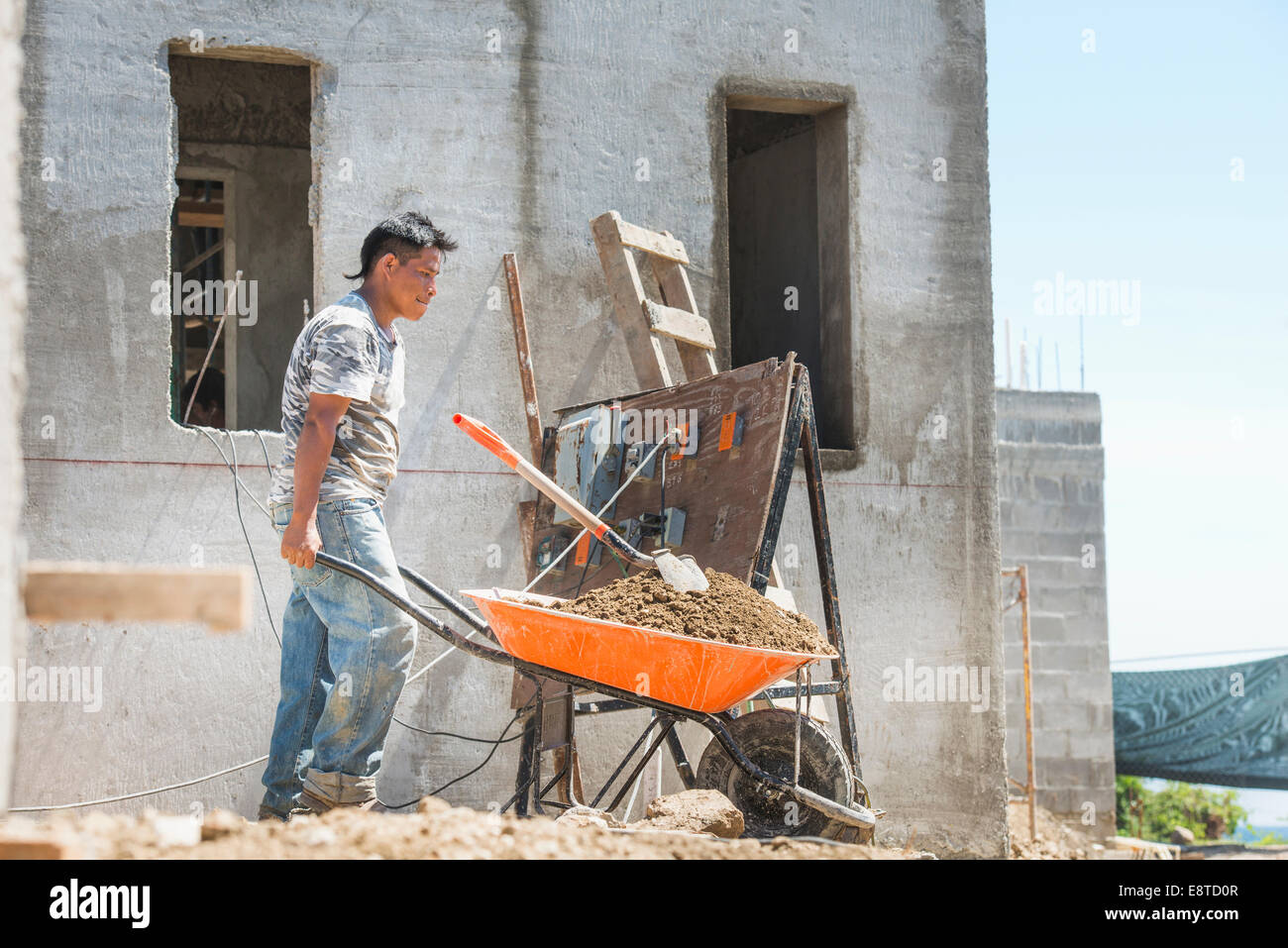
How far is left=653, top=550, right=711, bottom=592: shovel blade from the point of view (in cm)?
387

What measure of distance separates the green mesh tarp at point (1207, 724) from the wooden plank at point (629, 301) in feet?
23.3

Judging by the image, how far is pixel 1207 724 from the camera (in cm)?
1071

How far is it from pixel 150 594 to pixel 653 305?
389 centimetres

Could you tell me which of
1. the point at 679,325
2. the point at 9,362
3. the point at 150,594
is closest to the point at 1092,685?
the point at 679,325

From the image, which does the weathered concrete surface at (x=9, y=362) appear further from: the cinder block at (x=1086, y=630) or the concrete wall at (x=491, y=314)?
the cinder block at (x=1086, y=630)

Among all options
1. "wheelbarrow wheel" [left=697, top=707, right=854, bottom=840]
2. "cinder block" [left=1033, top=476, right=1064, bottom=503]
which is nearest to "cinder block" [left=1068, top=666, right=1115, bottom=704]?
"cinder block" [left=1033, top=476, right=1064, bottom=503]

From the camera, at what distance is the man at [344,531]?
3.87m

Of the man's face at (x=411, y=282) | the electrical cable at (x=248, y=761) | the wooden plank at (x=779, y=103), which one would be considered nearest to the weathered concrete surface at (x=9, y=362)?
the man's face at (x=411, y=282)

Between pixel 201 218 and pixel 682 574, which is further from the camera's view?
pixel 201 218

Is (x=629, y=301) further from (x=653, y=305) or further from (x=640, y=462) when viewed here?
(x=640, y=462)

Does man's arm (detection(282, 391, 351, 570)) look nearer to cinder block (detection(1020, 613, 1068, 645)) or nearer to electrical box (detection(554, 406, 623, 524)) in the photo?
electrical box (detection(554, 406, 623, 524))

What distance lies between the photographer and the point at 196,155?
821 centimetres

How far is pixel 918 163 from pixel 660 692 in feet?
12.1
